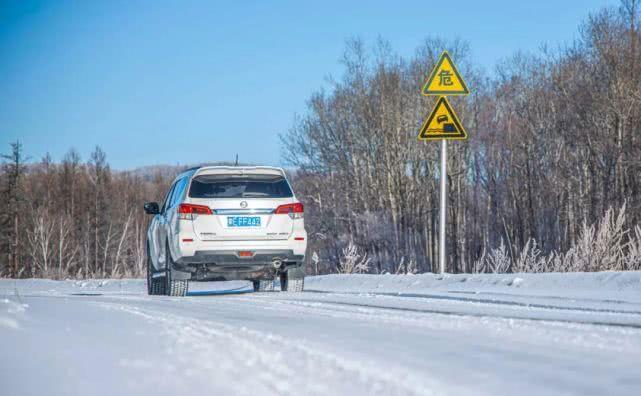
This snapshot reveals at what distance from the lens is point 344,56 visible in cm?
5234

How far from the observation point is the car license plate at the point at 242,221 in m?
11.4

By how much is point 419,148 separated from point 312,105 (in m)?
7.31

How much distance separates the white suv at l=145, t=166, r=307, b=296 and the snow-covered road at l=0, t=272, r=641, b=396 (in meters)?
2.90

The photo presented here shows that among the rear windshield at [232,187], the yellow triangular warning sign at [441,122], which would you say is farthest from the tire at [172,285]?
the yellow triangular warning sign at [441,122]

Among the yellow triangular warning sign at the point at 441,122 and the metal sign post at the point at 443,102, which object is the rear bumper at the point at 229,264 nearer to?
the metal sign post at the point at 443,102

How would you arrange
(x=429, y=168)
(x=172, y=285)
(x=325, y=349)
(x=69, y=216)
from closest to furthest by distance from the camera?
1. (x=325, y=349)
2. (x=172, y=285)
3. (x=429, y=168)
4. (x=69, y=216)

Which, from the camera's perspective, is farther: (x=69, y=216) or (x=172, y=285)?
(x=69, y=216)

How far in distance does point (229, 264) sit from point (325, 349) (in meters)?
7.04

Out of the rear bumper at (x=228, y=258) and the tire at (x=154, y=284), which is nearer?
the rear bumper at (x=228, y=258)

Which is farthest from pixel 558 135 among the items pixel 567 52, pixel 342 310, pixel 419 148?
pixel 342 310

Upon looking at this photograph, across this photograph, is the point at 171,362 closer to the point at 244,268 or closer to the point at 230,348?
the point at 230,348

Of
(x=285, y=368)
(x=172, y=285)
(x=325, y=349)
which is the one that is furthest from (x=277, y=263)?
(x=285, y=368)

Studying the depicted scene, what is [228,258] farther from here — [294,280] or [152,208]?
[152,208]

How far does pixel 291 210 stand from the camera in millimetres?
11688
